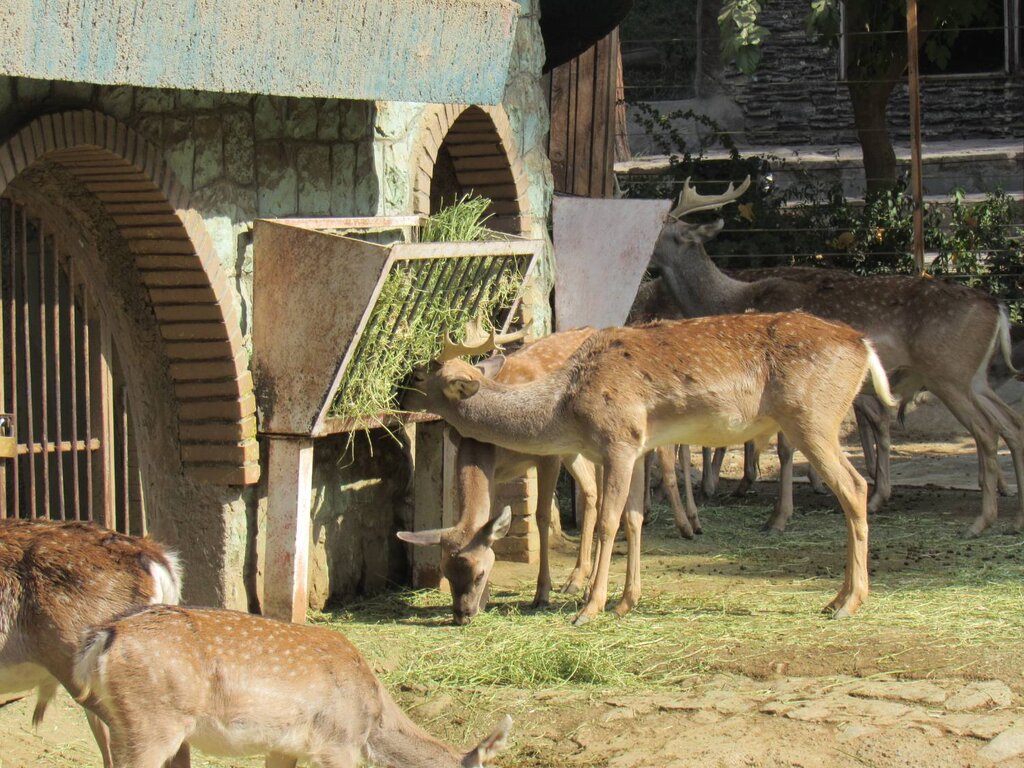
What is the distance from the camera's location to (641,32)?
24.0m

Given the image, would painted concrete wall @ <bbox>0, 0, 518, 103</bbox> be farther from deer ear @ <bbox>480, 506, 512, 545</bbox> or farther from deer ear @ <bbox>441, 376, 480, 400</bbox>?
deer ear @ <bbox>480, 506, 512, 545</bbox>

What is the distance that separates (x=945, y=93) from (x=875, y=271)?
813 cm

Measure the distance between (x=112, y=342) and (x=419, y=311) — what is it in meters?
1.58

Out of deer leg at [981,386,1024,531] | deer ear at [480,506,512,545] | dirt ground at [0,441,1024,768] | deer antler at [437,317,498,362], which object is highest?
deer antler at [437,317,498,362]

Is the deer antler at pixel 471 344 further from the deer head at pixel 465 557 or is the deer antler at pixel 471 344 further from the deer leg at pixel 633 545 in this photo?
the deer leg at pixel 633 545

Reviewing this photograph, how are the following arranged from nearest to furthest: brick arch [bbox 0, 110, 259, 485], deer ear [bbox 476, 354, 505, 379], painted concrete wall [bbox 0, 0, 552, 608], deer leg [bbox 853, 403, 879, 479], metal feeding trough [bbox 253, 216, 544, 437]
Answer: brick arch [bbox 0, 110, 259, 485]
painted concrete wall [bbox 0, 0, 552, 608]
metal feeding trough [bbox 253, 216, 544, 437]
deer ear [bbox 476, 354, 505, 379]
deer leg [bbox 853, 403, 879, 479]

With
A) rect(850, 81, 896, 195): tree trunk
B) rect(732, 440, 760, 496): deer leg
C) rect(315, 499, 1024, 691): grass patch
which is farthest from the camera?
rect(850, 81, 896, 195): tree trunk

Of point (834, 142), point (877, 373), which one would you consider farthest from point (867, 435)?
point (834, 142)

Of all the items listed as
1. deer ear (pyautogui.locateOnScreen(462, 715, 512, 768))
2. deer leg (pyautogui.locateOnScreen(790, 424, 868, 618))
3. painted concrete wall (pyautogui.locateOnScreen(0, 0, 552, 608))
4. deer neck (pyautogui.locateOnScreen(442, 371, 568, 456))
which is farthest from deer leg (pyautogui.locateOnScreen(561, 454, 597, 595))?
deer ear (pyautogui.locateOnScreen(462, 715, 512, 768))

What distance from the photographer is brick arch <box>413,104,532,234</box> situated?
961cm

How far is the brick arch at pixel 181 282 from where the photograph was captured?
650 cm

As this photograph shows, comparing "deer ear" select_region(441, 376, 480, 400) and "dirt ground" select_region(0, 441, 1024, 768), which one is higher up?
"deer ear" select_region(441, 376, 480, 400)

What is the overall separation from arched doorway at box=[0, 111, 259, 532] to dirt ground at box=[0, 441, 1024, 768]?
42.6 inches

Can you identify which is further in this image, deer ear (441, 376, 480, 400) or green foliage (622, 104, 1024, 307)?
green foliage (622, 104, 1024, 307)
